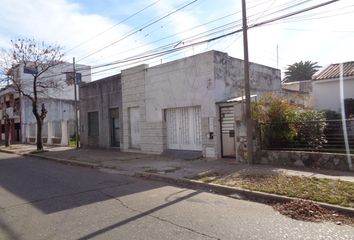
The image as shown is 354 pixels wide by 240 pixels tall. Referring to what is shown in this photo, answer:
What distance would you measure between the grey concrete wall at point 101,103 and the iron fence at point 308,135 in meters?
10.0

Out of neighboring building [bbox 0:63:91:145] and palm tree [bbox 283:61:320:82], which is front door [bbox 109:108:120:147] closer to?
neighboring building [bbox 0:63:91:145]

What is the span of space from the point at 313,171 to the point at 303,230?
522cm

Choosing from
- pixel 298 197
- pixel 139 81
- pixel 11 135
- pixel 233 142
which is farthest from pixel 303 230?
pixel 11 135

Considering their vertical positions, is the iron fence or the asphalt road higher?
the iron fence

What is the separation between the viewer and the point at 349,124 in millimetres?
11523

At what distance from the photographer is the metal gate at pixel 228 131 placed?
47.8ft

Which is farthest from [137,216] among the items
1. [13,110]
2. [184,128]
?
[13,110]

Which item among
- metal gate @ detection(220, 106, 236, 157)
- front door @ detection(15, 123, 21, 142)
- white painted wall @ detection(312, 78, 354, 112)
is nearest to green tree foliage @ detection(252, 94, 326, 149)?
metal gate @ detection(220, 106, 236, 157)

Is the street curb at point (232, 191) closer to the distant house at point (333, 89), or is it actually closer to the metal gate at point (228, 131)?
the metal gate at point (228, 131)

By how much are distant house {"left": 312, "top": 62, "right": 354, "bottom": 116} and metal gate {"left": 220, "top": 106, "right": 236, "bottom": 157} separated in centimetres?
819

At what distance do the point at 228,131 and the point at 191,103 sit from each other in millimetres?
2280

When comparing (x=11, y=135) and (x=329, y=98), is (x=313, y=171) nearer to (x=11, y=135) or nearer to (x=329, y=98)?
(x=329, y=98)

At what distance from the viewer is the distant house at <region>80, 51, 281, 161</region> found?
1499 cm

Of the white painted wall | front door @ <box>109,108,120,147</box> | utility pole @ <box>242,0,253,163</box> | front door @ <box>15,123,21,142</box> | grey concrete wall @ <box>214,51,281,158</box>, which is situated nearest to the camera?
utility pole @ <box>242,0,253,163</box>
